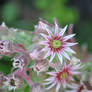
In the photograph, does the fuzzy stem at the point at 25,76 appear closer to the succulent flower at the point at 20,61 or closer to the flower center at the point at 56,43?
the succulent flower at the point at 20,61

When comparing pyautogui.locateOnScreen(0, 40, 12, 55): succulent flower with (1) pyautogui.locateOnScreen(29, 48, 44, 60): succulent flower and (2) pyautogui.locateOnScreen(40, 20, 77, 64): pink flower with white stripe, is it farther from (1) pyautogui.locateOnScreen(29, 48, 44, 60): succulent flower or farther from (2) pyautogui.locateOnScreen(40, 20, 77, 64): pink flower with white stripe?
(2) pyautogui.locateOnScreen(40, 20, 77, 64): pink flower with white stripe

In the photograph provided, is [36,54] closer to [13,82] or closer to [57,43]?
[57,43]

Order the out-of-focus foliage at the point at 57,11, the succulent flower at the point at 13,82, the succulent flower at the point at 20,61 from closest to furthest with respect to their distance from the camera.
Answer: the succulent flower at the point at 20,61, the succulent flower at the point at 13,82, the out-of-focus foliage at the point at 57,11

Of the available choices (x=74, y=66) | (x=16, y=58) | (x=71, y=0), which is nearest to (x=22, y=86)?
(x=16, y=58)

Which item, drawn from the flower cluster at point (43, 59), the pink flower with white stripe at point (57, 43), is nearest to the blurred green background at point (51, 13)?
the flower cluster at point (43, 59)

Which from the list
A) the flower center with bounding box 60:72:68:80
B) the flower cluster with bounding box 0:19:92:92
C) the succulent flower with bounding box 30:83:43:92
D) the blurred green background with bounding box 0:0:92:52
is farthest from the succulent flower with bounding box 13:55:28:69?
the blurred green background with bounding box 0:0:92:52

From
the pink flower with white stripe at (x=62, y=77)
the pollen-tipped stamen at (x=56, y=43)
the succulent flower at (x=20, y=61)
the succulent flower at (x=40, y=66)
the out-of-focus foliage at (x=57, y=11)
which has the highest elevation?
the out-of-focus foliage at (x=57, y=11)

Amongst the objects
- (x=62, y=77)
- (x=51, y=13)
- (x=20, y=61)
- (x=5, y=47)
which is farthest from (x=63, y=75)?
(x=51, y=13)
